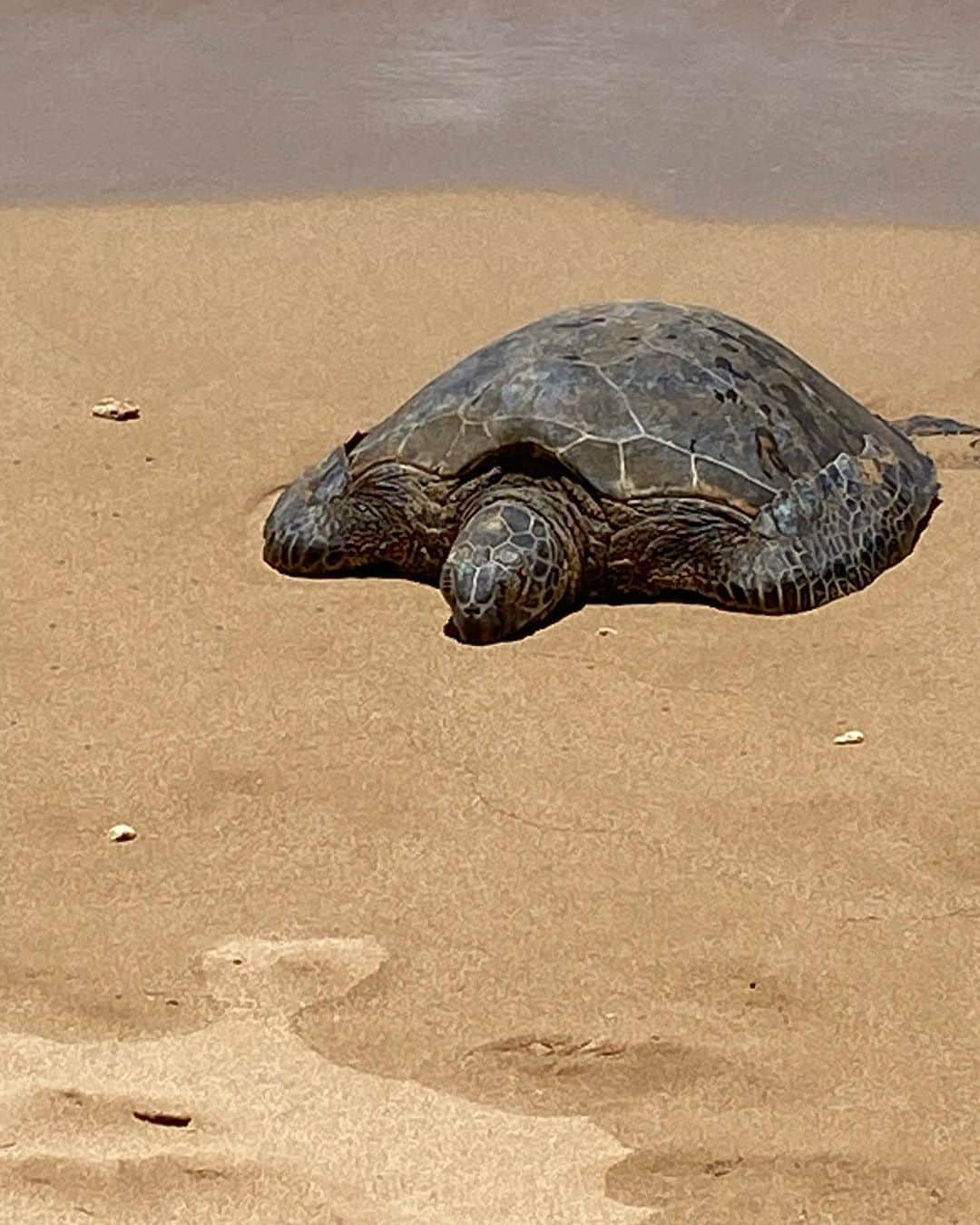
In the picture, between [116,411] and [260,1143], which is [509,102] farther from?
[260,1143]

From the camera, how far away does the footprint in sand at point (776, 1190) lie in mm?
3082

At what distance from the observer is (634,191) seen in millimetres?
9523

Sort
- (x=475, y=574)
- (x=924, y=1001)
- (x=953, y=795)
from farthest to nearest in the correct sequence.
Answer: (x=475, y=574)
(x=953, y=795)
(x=924, y=1001)

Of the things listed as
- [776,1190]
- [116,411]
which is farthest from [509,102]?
[776,1190]

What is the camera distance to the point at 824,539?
548cm

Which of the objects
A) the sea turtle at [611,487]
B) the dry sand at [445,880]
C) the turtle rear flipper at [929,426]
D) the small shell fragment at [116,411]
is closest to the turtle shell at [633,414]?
the sea turtle at [611,487]

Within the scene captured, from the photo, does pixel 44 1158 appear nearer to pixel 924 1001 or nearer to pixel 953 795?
pixel 924 1001

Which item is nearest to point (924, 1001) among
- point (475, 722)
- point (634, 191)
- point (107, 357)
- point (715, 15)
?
point (475, 722)

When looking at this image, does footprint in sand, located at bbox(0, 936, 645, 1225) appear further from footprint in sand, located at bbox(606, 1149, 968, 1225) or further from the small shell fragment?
the small shell fragment

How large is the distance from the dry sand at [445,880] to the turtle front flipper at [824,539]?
3.1 inches

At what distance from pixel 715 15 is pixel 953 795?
8934 mm

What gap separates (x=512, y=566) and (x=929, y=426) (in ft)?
6.51

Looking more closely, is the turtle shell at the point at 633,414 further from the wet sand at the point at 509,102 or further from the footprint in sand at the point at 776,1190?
the wet sand at the point at 509,102

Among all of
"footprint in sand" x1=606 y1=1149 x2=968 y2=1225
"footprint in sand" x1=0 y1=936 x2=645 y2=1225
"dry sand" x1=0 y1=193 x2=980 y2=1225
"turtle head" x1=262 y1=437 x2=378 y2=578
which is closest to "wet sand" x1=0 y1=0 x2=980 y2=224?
"dry sand" x1=0 y1=193 x2=980 y2=1225
